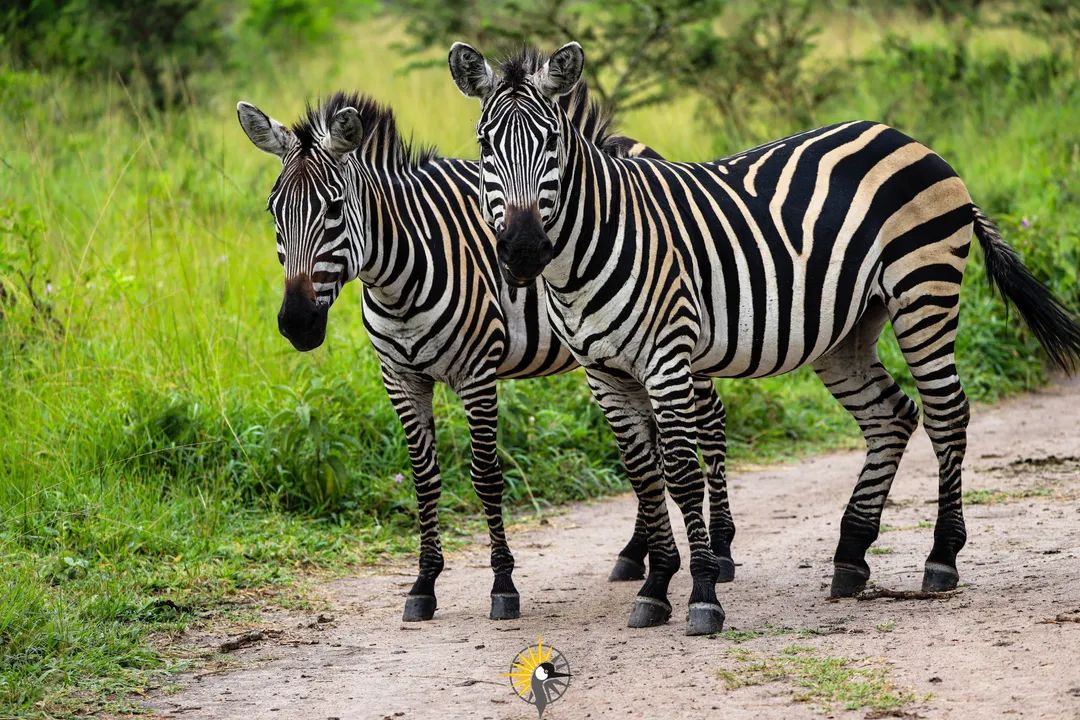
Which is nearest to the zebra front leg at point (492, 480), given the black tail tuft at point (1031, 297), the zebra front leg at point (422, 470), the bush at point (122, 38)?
the zebra front leg at point (422, 470)

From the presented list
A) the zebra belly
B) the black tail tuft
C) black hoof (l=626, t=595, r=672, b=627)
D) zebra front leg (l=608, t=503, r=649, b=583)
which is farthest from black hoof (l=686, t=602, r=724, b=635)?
the black tail tuft

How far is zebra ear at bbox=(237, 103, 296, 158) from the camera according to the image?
4.77 metres

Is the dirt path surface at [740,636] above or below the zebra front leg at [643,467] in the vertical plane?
below

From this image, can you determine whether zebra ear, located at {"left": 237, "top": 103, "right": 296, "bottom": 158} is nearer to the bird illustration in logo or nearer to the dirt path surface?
the dirt path surface

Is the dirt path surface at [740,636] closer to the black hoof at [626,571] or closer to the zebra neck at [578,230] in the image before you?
the black hoof at [626,571]

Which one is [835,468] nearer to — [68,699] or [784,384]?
[784,384]

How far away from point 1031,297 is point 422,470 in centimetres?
286

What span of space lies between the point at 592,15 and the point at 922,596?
1013 centimetres

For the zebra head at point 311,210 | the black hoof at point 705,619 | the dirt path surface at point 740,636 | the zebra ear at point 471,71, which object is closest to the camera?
the dirt path surface at point 740,636

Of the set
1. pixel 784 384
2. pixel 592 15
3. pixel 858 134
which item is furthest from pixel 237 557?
pixel 592 15

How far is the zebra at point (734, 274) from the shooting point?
14.5ft

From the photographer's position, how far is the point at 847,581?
16.3 feet

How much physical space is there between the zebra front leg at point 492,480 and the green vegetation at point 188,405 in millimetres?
1141

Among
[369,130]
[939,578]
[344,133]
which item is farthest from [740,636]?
[369,130]
